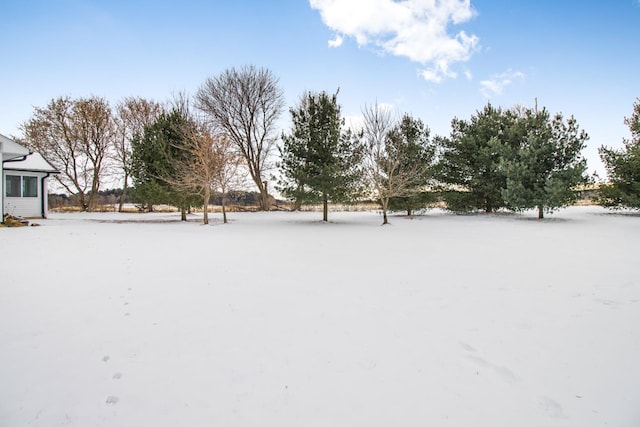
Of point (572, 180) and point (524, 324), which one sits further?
point (572, 180)

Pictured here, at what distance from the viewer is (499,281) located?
483 cm

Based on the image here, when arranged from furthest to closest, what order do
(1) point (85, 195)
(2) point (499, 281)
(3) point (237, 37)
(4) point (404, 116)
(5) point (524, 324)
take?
(1) point (85, 195) < (4) point (404, 116) < (3) point (237, 37) < (2) point (499, 281) < (5) point (524, 324)

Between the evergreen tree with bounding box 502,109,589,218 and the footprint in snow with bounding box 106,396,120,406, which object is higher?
the evergreen tree with bounding box 502,109,589,218

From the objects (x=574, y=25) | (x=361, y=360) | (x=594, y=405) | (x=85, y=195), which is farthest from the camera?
(x=85, y=195)

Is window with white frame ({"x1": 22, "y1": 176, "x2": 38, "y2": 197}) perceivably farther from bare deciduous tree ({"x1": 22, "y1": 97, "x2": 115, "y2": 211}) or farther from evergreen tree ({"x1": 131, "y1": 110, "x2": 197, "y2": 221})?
bare deciduous tree ({"x1": 22, "y1": 97, "x2": 115, "y2": 211})

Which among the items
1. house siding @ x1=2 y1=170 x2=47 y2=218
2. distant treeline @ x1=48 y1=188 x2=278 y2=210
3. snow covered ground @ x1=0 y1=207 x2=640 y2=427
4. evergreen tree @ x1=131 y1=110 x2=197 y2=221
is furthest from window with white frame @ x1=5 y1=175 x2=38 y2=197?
snow covered ground @ x1=0 y1=207 x2=640 y2=427

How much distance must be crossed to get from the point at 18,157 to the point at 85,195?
1327cm

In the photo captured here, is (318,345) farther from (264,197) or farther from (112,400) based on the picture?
(264,197)

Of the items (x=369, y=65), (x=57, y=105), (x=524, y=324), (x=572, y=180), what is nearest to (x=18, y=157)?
(x=57, y=105)

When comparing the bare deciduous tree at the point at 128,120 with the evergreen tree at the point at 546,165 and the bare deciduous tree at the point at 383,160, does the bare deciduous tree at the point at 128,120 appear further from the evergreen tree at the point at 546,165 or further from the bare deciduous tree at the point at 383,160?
the evergreen tree at the point at 546,165

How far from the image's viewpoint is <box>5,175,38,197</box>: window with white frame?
16891 millimetres

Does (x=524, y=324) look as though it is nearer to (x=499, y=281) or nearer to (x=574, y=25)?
(x=499, y=281)

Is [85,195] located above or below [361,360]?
above

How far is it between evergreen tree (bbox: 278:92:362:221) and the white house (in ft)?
50.7
